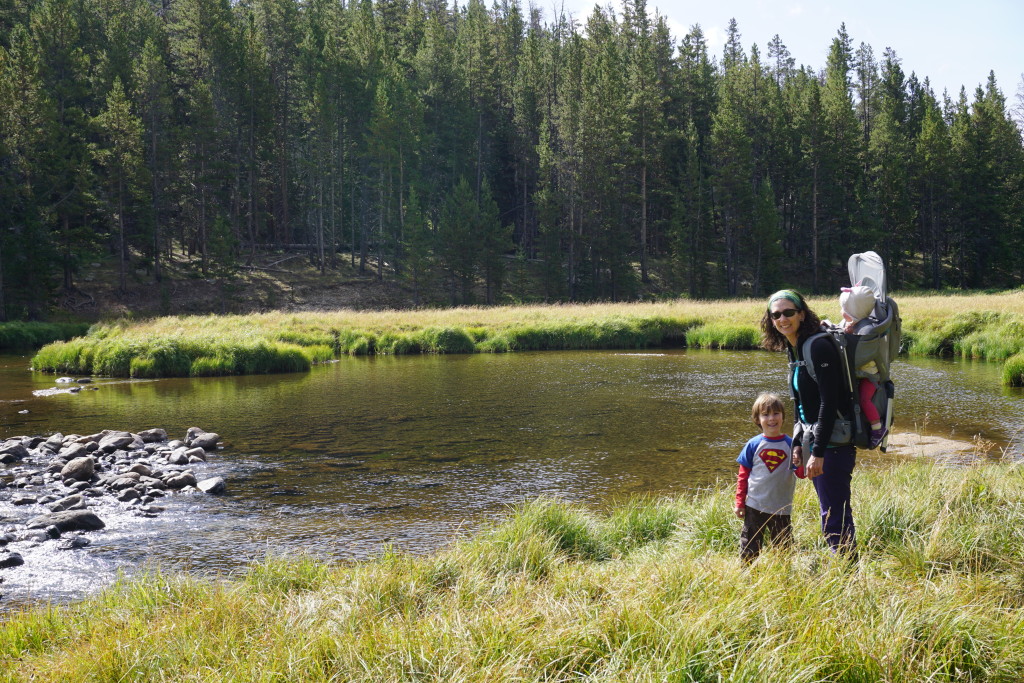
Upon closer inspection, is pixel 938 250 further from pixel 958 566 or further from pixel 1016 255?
pixel 958 566

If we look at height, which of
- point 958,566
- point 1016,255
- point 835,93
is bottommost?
point 958,566

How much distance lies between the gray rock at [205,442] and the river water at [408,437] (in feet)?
1.05

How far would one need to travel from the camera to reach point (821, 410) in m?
4.63

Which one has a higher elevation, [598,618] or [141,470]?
[598,618]

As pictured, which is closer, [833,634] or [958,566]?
[833,634]

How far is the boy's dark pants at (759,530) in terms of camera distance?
16.3ft

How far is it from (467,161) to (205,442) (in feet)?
173

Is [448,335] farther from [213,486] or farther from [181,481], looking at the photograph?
[213,486]

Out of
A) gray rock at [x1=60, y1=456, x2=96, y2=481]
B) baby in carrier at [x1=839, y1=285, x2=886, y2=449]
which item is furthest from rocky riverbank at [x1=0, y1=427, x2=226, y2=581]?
baby in carrier at [x1=839, y1=285, x2=886, y2=449]

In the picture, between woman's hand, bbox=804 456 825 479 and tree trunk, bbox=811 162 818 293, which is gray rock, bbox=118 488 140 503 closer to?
woman's hand, bbox=804 456 825 479

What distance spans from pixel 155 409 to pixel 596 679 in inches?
630

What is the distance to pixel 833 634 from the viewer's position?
3.62 metres

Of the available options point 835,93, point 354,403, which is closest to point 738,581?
point 354,403

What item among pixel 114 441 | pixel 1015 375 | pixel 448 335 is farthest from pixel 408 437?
pixel 448 335
